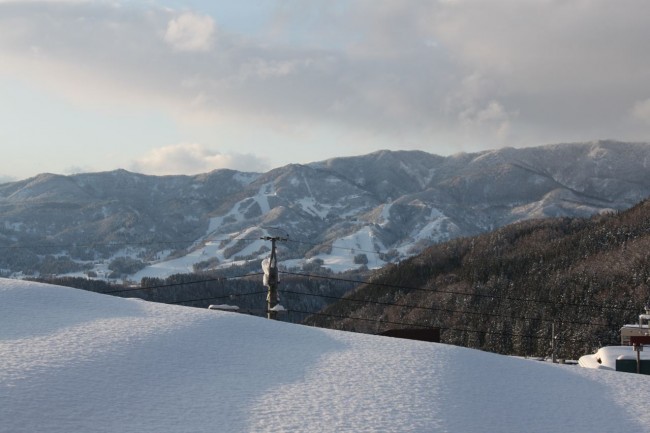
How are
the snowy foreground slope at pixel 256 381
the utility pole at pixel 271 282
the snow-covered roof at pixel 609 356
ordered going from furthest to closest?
the snow-covered roof at pixel 609 356, the utility pole at pixel 271 282, the snowy foreground slope at pixel 256 381

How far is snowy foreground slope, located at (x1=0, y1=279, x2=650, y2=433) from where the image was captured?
14703 mm

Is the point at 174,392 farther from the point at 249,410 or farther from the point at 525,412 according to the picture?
the point at 525,412

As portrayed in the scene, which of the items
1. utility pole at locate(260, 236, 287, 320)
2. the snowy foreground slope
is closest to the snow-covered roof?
the snowy foreground slope

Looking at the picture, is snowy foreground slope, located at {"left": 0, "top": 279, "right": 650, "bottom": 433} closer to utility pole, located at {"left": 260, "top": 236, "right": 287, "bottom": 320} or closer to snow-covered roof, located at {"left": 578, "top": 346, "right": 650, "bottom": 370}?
utility pole, located at {"left": 260, "top": 236, "right": 287, "bottom": 320}

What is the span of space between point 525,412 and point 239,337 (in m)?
9.02

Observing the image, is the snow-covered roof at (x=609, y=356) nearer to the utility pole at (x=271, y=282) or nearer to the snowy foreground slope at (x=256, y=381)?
the snowy foreground slope at (x=256, y=381)

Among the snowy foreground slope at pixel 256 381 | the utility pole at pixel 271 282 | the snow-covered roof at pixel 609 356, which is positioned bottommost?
the snow-covered roof at pixel 609 356

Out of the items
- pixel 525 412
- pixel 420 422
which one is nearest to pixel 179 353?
pixel 420 422

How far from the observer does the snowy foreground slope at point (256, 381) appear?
14703mm

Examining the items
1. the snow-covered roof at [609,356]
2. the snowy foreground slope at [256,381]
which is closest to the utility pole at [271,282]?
the snowy foreground slope at [256,381]

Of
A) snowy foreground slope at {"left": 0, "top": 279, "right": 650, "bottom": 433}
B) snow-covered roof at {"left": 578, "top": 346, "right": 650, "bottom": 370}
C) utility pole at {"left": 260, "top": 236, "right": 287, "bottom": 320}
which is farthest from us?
snow-covered roof at {"left": 578, "top": 346, "right": 650, "bottom": 370}

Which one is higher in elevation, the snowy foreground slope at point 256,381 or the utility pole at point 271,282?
the utility pole at point 271,282

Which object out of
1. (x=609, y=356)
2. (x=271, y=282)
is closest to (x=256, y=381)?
(x=271, y=282)

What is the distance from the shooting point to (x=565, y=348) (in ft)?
444
